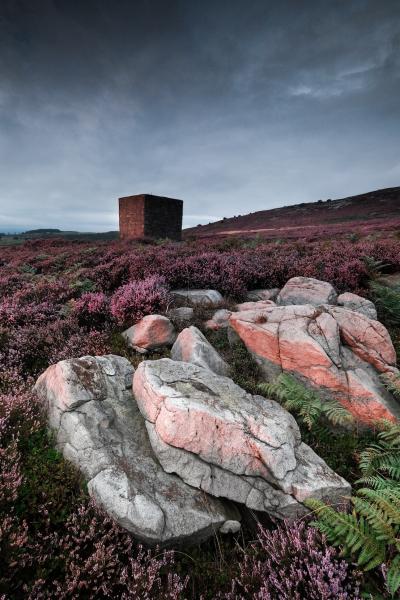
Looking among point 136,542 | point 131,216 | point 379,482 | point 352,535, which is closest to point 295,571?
point 352,535

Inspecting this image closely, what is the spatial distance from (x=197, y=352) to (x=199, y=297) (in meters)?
2.22

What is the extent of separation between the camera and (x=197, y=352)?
4.82m

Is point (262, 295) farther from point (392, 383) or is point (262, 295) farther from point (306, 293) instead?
point (392, 383)

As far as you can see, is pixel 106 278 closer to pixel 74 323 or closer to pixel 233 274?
pixel 74 323

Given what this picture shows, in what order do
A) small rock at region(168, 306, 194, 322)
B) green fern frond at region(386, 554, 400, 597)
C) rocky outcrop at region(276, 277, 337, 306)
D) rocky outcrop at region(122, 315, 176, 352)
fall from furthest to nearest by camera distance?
rocky outcrop at region(276, 277, 337, 306), small rock at region(168, 306, 194, 322), rocky outcrop at region(122, 315, 176, 352), green fern frond at region(386, 554, 400, 597)

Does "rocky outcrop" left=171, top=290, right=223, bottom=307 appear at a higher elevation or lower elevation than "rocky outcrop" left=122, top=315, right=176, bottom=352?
higher

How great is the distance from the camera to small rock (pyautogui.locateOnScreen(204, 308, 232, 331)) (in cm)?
589

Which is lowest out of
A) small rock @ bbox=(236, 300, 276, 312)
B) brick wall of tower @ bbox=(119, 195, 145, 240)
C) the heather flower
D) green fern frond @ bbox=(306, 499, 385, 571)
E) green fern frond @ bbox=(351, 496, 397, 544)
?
the heather flower

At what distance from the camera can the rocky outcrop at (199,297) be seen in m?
6.71

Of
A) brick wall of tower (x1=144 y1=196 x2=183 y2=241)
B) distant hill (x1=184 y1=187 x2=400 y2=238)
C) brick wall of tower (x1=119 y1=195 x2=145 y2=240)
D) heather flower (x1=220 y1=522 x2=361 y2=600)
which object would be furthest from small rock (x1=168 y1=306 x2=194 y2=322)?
distant hill (x1=184 y1=187 x2=400 y2=238)

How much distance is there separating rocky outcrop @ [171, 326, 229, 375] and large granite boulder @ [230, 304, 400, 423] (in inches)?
24.3

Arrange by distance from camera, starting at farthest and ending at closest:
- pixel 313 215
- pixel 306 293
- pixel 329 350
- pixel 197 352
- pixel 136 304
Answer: pixel 313 215
pixel 306 293
pixel 136 304
pixel 197 352
pixel 329 350

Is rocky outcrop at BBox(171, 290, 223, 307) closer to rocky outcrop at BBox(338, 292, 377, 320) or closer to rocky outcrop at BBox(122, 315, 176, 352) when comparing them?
rocky outcrop at BBox(122, 315, 176, 352)

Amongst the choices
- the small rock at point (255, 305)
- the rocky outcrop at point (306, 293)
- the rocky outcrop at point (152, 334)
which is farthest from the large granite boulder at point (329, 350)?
the rocky outcrop at point (152, 334)
